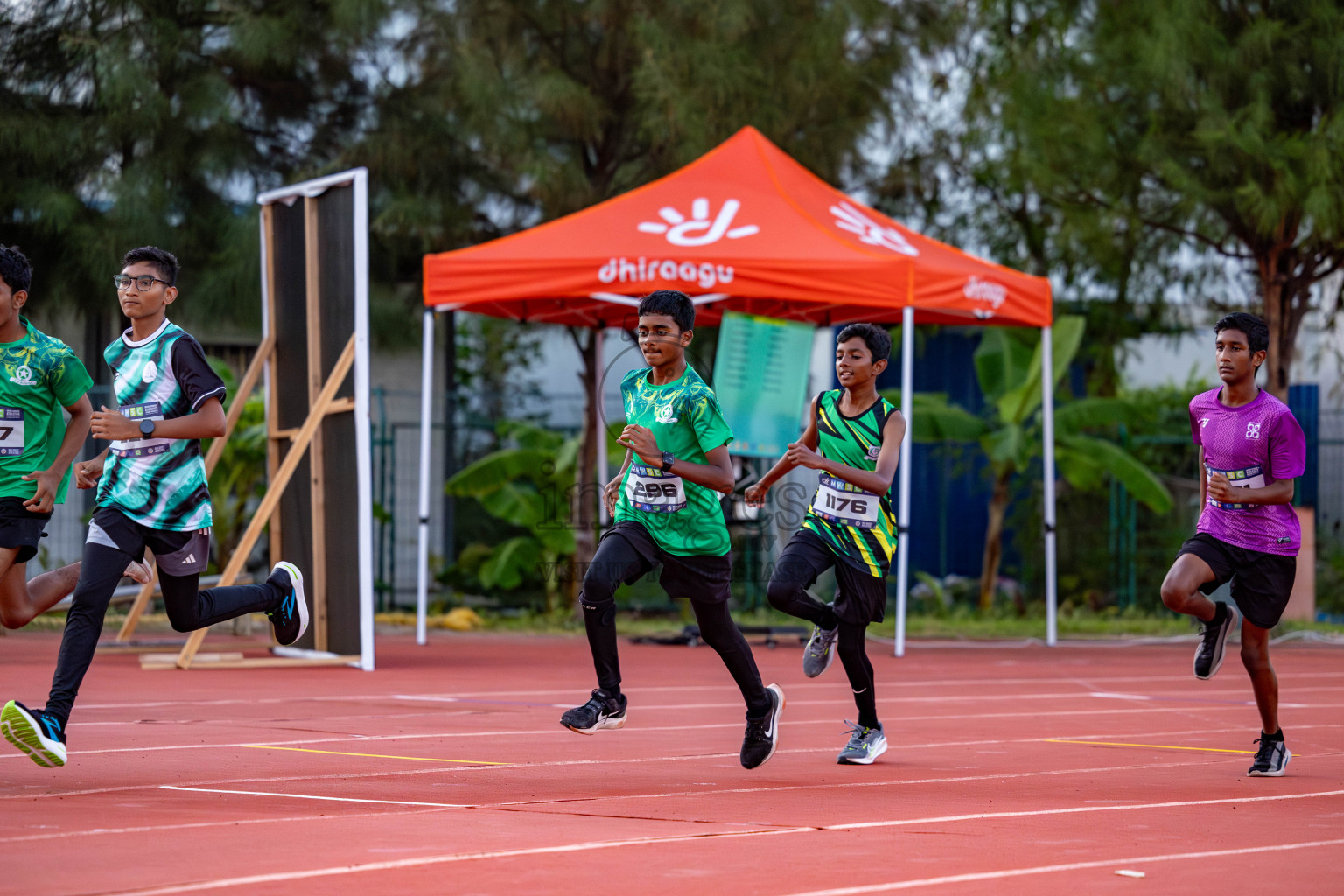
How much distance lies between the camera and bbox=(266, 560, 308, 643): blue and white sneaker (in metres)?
6.42

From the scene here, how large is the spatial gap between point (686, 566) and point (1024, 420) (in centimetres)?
1120

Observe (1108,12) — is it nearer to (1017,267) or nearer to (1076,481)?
(1017,267)

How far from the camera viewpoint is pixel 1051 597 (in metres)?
13.8

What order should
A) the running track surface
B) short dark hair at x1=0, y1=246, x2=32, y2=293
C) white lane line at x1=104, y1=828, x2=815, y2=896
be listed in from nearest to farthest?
white lane line at x1=104, y1=828, x2=815, y2=896 → the running track surface → short dark hair at x1=0, y1=246, x2=32, y2=293

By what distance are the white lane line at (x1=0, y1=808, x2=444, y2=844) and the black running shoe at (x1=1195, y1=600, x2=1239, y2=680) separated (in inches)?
135

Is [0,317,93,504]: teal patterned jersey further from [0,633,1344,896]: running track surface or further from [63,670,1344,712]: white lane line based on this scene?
[63,670,1344,712]: white lane line

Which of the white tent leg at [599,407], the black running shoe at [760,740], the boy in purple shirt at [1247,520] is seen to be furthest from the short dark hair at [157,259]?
the white tent leg at [599,407]

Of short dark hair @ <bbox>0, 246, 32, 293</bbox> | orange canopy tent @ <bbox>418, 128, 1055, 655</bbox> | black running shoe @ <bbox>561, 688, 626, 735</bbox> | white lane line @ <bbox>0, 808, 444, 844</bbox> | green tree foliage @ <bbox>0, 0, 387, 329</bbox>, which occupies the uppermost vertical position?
green tree foliage @ <bbox>0, 0, 387, 329</bbox>

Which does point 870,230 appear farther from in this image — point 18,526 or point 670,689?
point 18,526

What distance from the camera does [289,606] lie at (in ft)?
21.1

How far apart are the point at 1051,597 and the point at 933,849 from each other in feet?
31.8

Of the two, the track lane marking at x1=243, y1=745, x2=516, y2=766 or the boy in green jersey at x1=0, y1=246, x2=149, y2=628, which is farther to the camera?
the track lane marking at x1=243, y1=745, x2=516, y2=766

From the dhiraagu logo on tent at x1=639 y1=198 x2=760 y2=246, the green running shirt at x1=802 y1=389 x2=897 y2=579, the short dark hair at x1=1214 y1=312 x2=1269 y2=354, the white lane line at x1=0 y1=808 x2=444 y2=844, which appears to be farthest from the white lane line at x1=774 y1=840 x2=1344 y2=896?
the dhiraagu logo on tent at x1=639 y1=198 x2=760 y2=246

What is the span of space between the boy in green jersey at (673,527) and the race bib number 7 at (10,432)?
2.10m
